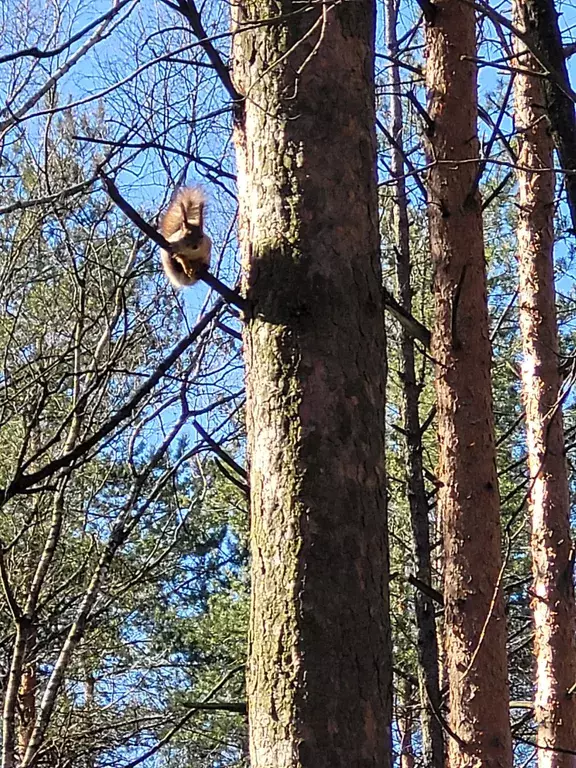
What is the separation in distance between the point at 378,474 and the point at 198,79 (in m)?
4.29

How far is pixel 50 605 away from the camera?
7027 mm

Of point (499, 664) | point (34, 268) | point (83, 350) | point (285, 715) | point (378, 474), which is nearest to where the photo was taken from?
point (285, 715)

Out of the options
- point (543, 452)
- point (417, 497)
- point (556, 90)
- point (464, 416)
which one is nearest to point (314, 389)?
point (556, 90)

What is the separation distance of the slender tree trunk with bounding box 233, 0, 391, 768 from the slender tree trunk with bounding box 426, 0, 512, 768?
1.95 meters

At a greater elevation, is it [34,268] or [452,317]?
[34,268]

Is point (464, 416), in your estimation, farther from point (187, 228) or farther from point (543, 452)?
point (187, 228)

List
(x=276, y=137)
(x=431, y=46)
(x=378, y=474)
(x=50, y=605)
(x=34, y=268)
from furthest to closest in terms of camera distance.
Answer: (x=50, y=605), (x=34, y=268), (x=431, y=46), (x=276, y=137), (x=378, y=474)

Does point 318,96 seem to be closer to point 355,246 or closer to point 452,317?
point 355,246

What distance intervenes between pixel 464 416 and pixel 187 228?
1617 millimetres

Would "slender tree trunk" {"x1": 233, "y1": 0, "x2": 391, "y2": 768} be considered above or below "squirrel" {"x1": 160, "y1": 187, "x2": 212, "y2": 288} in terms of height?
below

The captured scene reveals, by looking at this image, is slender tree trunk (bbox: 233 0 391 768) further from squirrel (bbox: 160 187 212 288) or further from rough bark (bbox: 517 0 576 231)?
squirrel (bbox: 160 187 212 288)

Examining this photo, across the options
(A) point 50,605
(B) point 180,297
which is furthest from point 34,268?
(A) point 50,605

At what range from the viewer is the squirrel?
2.80 metres

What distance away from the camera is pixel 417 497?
546cm
